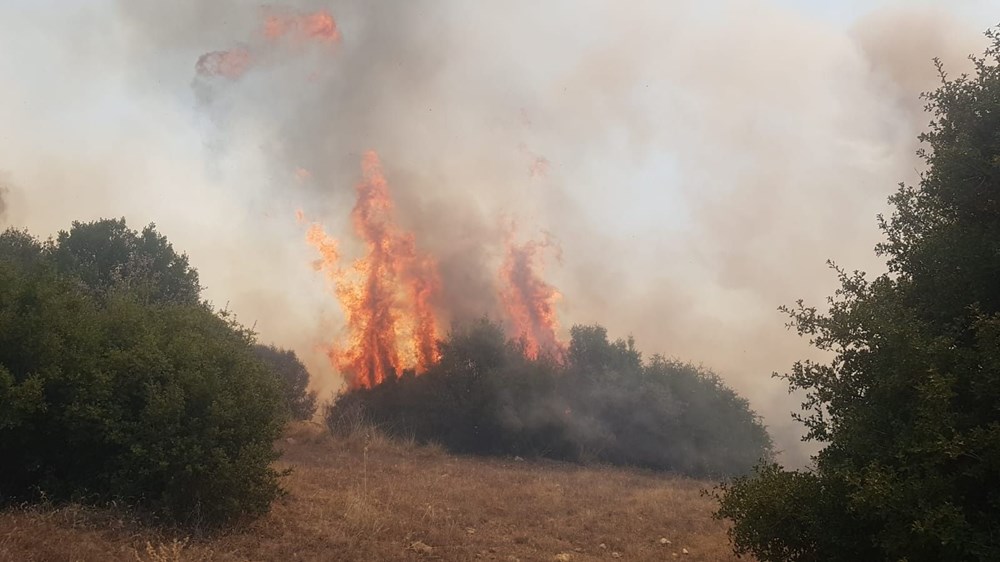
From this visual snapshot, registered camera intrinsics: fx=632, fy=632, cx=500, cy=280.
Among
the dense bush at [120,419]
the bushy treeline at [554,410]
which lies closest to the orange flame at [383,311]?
the bushy treeline at [554,410]

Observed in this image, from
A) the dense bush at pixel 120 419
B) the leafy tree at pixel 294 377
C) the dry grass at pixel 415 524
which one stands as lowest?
the dry grass at pixel 415 524

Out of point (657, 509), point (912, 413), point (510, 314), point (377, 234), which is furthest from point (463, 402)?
point (912, 413)

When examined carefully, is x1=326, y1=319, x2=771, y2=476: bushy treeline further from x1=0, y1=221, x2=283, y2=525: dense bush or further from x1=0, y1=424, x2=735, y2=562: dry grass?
x1=0, y1=221, x2=283, y2=525: dense bush

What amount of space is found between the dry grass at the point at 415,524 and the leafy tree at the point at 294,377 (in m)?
10.9

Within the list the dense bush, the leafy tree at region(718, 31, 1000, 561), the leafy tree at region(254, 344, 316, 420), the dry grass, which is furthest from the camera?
the leafy tree at region(254, 344, 316, 420)

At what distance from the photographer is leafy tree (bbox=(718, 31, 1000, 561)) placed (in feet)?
19.5

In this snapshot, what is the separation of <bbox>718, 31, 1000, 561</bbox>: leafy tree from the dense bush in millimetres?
8744

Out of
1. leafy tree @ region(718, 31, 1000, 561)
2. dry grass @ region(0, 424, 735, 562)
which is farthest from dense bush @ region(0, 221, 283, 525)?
leafy tree @ region(718, 31, 1000, 561)

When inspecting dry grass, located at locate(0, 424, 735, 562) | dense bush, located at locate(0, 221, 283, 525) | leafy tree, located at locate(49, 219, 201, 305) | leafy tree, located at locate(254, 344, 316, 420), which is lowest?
dry grass, located at locate(0, 424, 735, 562)

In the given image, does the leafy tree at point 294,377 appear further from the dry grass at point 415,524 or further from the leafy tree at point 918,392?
the leafy tree at point 918,392

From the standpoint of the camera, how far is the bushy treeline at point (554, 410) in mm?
32281

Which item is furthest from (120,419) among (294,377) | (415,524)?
(294,377)

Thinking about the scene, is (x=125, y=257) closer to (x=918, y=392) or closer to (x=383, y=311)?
(x=383, y=311)

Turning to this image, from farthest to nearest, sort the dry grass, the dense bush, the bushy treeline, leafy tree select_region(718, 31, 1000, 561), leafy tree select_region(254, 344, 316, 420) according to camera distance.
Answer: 1. leafy tree select_region(254, 344, 316, 420)
2. the bushy treeline
3. the dense bush
4. the dry grass
5. leafy tree select_region(718, 31, 1000, 561)
